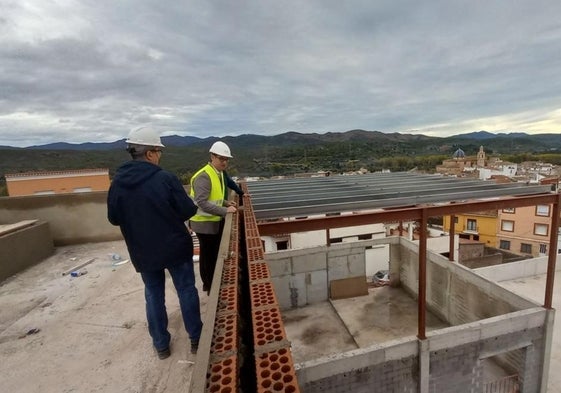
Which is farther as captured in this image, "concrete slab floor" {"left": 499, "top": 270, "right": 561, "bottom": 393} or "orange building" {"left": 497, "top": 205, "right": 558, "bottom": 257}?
"orange building" {"left": 497, "top": 205, "right": 558, "bottom": 257}

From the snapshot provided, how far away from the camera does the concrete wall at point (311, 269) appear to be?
10945 millimetres

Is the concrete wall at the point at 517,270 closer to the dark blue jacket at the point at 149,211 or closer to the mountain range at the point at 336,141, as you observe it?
the dark blue jacket at the point at 149,211

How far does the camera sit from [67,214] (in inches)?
248

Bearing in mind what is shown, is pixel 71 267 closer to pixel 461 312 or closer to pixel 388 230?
pixel 461 312

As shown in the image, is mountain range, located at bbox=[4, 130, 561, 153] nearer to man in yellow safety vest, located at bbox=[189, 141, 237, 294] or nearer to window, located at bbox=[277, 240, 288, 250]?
window, located at bbox=[277, 240, 288, 250]

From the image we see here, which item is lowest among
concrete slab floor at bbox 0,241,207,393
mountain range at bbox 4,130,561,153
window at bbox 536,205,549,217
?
window at bbox 536,205,549,217

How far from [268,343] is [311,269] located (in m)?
10.3

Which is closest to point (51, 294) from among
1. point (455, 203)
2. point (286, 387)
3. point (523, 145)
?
point (286, 387)

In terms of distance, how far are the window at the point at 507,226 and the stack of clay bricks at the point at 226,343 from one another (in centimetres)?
3704

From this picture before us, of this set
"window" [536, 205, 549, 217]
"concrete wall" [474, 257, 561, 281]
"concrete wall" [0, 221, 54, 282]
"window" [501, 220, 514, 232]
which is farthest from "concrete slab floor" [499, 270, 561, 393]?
"window" [501, 220, 514, 232]

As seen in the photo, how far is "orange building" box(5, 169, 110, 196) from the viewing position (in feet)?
78.9

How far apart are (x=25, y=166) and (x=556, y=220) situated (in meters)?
69.7

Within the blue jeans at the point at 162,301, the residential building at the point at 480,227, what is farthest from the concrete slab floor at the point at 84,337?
the residential building at the point at 480,227

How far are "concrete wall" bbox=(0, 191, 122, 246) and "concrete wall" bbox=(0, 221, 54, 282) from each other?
353mm
